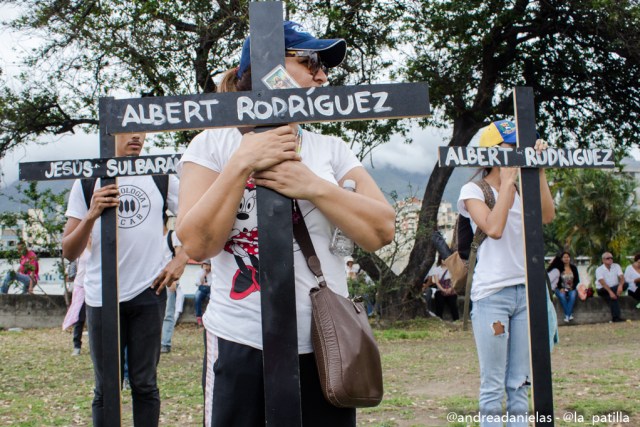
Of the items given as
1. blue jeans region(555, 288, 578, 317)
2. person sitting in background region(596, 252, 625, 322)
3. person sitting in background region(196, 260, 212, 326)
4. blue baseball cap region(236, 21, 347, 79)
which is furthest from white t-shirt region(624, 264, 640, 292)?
blue baseball cap region(236, 21, 347, 79)

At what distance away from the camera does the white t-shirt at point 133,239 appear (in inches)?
151

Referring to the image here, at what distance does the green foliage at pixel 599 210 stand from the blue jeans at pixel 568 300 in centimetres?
1524

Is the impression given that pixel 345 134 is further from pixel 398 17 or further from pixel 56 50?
pixel 56 50

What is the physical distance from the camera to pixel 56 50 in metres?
14.1

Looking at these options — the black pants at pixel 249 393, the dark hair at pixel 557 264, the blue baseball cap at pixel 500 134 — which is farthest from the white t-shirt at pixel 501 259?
the dark hair at pixel 557 264

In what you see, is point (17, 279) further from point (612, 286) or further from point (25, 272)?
point (612, 286)

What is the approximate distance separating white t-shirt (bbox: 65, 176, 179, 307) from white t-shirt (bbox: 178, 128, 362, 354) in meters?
1.80

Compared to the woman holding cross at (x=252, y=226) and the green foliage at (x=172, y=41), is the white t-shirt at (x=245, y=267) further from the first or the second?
the green foliage at (x=172, y=41)

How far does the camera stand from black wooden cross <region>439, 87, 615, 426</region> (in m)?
2.88

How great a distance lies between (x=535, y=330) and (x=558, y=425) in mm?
2546

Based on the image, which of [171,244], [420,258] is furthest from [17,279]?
[171,244]

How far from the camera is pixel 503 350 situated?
364 centimetres

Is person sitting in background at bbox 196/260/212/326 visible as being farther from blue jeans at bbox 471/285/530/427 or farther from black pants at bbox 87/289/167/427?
blue jeans at bbox 471/285/530/427

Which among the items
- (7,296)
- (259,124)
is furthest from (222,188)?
(7,296)
